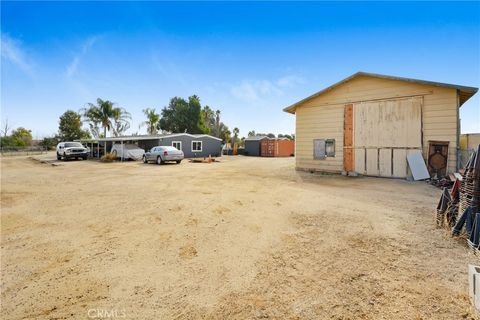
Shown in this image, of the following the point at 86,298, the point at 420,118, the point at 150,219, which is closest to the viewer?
the point at 86,298

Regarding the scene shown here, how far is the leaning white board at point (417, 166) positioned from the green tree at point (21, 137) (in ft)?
209

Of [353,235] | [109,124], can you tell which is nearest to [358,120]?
[353,235]

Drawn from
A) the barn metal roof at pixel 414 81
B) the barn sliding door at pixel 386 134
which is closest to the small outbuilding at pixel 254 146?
the barn metal roof at pixel 414 81

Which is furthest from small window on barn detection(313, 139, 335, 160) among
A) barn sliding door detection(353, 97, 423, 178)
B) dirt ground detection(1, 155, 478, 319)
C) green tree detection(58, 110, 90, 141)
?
green tree detection(58, 110, 90, 141)

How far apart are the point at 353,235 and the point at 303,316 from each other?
243cm

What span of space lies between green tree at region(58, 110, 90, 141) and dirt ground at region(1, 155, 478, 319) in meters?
52.9

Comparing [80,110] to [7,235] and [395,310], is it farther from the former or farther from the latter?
[395,310]

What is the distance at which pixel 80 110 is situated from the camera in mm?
43094

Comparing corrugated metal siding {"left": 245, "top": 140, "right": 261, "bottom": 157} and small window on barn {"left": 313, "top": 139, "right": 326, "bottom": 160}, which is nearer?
small window on barn {"left": 313, "top": 139, "right": 326, "bottom": 160}

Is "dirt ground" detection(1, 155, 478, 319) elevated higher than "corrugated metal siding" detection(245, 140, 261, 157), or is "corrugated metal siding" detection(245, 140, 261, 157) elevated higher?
"corrugated metal siding" detection(245, 140, 261, 157)

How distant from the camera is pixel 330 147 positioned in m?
13.3

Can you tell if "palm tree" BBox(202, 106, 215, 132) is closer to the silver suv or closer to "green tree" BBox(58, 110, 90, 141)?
"green tree" BBox(58, 110, 90, 141)

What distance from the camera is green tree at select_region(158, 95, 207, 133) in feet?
149

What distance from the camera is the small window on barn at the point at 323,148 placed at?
43.5 ft
